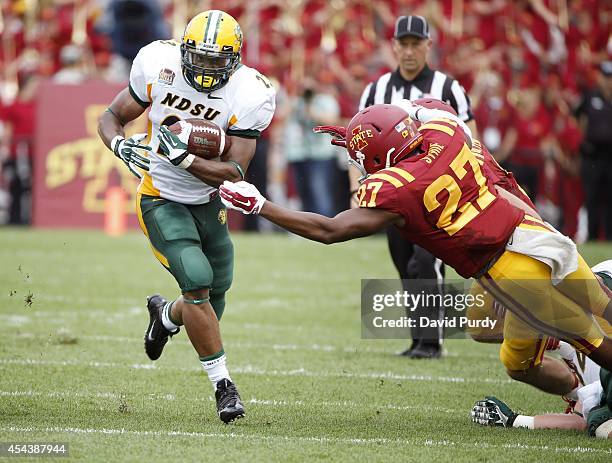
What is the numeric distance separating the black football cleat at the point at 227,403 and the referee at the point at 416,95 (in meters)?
2.15

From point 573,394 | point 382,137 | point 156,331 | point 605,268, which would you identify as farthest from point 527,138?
point 382,137

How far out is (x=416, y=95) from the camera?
22.0ft

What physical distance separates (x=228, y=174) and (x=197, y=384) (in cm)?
132

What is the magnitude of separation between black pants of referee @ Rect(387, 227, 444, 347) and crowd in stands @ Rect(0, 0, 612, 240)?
19.5ft

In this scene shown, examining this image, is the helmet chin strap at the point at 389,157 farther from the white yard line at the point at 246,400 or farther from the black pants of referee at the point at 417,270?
the black pants of referee at the point at 417,270

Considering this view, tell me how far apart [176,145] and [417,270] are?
7.94 ft

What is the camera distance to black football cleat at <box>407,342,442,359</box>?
669cm

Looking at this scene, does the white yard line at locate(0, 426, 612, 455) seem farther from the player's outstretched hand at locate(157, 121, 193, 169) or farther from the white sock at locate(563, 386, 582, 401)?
the player's outstretched hand at locate(157, 121, 193, 169)

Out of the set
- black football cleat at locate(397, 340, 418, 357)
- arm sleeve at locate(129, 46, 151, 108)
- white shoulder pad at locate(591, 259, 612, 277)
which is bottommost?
black football cleat at locate(397, 340, 418, 357)

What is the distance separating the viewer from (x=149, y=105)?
17.4ft

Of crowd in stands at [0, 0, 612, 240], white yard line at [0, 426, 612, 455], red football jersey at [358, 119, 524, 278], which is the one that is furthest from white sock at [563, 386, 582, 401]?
crowd in stands at [0, 0, 612, 240]

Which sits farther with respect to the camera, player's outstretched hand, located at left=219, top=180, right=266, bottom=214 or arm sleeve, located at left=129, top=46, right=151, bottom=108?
arm sleeve, located at left=129, top=46, right=151, bottom=108

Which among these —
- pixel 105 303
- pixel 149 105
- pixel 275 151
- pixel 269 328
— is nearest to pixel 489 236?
pixel 149 105

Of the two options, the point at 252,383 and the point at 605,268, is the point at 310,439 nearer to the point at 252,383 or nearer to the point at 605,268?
the point at 252,383
